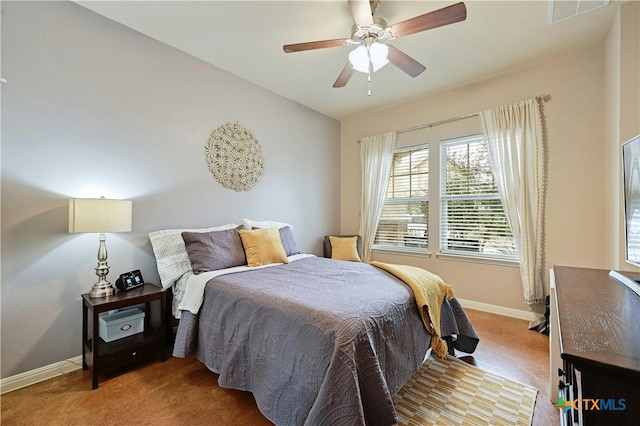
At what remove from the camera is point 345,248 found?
393 centimetres

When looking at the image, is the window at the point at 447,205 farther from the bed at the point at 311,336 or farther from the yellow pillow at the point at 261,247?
→ the yellow pillow at the point at 261,247

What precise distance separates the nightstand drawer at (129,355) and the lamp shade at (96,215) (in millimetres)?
879

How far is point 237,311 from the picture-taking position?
66.5 inches

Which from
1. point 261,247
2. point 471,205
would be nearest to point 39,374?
point 261,247

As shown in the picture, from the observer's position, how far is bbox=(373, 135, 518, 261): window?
125 inches

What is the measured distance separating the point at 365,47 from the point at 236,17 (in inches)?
42.9

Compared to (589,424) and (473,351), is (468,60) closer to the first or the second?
(473,351)

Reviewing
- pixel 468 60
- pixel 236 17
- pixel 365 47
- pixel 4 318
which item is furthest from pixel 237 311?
pixel 468 60

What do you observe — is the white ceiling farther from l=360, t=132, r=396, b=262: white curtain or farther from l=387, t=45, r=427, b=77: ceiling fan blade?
l=360, t=132, r=396, b=262: white curtain

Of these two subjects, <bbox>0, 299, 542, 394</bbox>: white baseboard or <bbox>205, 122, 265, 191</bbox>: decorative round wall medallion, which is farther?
<bbox>205, 122, 265, 191</bbox>: decorative round wall medallion

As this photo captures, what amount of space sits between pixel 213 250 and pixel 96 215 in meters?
0.84

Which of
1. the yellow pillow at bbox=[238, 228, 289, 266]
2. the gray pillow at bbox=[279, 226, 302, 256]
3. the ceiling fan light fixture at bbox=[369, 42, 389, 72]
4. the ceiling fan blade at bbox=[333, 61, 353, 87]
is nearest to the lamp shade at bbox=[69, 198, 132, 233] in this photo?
the yellow pillow at bbox=[238, 228, 289, 266]

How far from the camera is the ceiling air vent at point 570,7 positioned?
1968mm

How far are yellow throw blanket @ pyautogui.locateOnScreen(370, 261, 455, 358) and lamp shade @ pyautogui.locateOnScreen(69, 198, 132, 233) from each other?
2.08 meters
